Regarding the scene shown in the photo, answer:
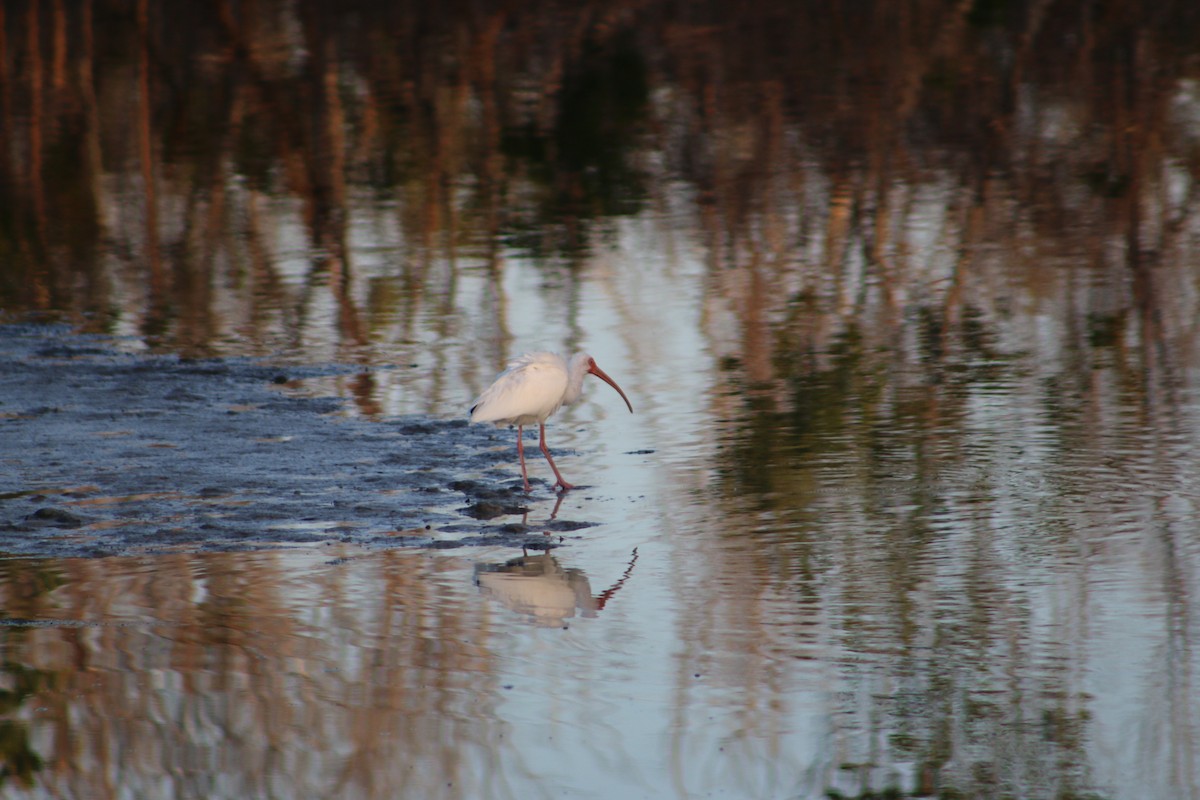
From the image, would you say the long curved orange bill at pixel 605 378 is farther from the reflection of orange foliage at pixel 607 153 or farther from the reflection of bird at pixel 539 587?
the reflection of bird at pixel 539 587

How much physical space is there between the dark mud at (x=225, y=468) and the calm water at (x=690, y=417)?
0.20 m

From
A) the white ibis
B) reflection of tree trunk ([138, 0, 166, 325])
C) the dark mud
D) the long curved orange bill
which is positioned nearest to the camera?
the dark mud

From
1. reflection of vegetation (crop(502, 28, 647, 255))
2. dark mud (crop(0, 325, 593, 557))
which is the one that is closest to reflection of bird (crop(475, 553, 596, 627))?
dark mud (crop(0, 325, 593, 557))

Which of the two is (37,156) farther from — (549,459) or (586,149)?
(549,459)

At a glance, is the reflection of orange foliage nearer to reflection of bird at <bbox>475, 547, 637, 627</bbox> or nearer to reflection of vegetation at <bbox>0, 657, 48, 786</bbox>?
reflection of bird at <bbox>475, 547, 637, 627</bbox>

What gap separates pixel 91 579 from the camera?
5574mm

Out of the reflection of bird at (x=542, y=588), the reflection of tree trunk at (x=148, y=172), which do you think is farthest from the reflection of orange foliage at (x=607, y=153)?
the reflection of bird at (x=542, y=588)

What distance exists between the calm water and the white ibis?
9.3 inches

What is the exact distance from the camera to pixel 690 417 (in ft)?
24.6

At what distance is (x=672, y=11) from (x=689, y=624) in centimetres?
1994

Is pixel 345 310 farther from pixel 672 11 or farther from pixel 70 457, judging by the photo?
pixel 672 11

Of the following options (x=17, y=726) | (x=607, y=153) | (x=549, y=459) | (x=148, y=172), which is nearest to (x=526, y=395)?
(x=549, y=459)

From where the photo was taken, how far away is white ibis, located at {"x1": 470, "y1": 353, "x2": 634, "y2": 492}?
688 centimetres

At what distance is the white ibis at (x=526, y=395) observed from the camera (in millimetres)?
6875
